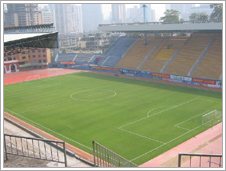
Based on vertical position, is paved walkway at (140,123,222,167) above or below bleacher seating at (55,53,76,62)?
below

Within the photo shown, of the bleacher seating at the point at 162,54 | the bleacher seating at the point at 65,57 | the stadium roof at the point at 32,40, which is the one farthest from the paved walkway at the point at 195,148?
the bleacher seating at the point at 65,57

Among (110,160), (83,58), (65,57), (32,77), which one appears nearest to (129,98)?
(110,160)

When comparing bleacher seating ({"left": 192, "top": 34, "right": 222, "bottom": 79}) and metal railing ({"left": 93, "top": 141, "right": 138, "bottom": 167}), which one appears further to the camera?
bleacher seating ({"left": 192, "top": 34, "right": 222, "bottom": 79})

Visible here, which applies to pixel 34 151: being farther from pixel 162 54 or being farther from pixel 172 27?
pixel 162 54

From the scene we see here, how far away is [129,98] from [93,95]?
16.4ft

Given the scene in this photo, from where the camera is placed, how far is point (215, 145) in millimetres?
21828

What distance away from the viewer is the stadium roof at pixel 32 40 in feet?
76.0

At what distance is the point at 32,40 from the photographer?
2517 cm

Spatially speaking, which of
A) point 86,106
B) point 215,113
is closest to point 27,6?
point 86,106

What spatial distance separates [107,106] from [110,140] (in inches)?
379

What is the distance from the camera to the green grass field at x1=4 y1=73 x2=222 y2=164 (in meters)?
22.9

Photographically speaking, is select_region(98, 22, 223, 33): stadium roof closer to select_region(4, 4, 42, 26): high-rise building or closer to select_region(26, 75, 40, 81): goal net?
select_region(26, 75, 40, 81): goal net

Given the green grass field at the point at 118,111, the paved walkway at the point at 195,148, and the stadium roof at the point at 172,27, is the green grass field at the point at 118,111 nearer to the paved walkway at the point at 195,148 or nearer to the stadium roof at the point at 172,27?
the paved walkway at the point at 195,148

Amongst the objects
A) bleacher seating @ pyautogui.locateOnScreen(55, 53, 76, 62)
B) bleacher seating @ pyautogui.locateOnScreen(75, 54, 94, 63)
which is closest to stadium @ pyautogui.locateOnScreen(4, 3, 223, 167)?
bleacher seating @ pyautogui.locateOnScreen(75, 54, 94, 63)
